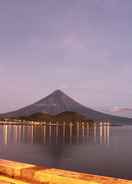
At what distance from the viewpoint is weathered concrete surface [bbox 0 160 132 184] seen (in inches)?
258

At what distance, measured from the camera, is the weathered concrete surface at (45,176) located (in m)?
6.55

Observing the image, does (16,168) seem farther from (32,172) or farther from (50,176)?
(50,176)

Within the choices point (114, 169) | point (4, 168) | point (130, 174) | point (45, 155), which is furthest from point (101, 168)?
point (4, 168)

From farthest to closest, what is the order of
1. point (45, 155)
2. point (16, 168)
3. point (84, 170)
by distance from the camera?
1. point (45, 155)
2. point (84, 170)
3. point (16, 168)

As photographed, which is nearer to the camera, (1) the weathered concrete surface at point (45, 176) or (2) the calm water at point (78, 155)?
(1) the weathered concrete surface at point (45, 176)

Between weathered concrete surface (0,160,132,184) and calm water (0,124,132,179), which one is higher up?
weathered concrete surface (0,160,132,184)

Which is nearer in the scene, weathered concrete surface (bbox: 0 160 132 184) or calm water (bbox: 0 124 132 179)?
weathered concrete surface (bbox: 0 160 132 184)

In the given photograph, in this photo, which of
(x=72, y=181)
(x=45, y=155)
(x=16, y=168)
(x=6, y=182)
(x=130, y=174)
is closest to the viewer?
(x=72, y=181)

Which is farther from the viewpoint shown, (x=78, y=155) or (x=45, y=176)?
(x=78, y=155)

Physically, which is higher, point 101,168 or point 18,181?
point 18,181

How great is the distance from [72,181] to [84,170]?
86.7 feet

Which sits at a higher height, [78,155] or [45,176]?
[45,176]

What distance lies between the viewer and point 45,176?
23.2 ft

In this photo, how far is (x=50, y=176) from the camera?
697 centimetres
